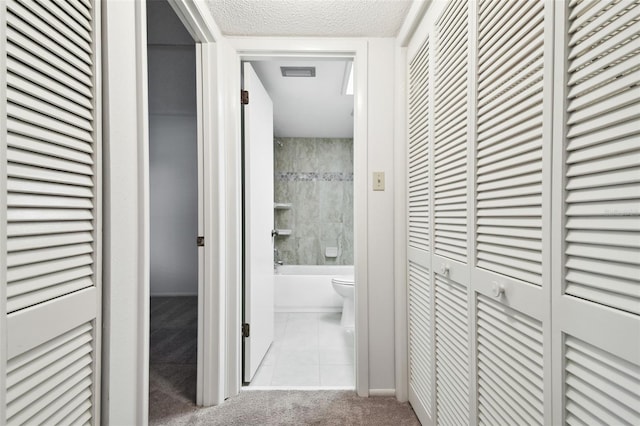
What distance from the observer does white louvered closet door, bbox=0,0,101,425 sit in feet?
1.80

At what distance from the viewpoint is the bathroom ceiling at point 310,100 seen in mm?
2248

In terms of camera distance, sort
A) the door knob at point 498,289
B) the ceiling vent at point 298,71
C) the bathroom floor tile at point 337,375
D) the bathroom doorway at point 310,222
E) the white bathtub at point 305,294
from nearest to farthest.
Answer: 1. the door knob at point 498,289
2. the bathroom floor tile at point 337,375
3. the bathroom doorway at point 310,222
4. the ceiling vent at point 298,71
5. the white bathtub at point 305,294

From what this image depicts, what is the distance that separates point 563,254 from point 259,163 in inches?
71.5

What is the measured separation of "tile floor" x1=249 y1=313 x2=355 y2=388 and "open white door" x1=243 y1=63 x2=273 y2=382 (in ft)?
0.39

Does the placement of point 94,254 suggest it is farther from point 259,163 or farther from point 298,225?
A: point 298,225

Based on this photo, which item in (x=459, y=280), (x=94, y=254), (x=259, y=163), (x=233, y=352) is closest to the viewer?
(x=94, y=254)

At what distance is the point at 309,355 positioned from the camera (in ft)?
7.38

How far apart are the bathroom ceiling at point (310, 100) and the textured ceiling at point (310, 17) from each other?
23 cm

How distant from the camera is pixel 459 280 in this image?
3.51 ft

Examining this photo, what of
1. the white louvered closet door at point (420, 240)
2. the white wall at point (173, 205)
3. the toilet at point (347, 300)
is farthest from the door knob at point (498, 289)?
the white wall at point (173, 205)

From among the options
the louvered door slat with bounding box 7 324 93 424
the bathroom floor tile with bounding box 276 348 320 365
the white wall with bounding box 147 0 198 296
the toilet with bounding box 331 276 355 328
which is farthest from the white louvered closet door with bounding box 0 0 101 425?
the white wall with bounding box 147 0 198 296

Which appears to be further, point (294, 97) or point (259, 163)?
point (294, 97)

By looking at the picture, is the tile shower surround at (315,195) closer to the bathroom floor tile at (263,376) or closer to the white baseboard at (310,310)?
the white baseboard at (310,310)

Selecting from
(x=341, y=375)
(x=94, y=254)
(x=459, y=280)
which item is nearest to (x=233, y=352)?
(x=341, y=375)
